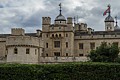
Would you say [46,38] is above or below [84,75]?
above

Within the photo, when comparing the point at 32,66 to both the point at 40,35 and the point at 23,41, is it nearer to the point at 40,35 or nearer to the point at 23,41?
the point at 23,41

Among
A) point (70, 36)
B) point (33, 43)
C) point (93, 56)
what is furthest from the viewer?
point (70, 36)

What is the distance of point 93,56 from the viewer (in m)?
49.1

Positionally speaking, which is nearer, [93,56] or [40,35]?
[93,56]

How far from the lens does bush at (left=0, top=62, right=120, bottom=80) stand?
36.4 meters

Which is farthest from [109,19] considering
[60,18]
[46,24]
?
[46,24]

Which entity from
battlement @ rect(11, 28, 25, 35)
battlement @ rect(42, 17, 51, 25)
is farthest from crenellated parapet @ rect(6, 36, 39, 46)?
battlement @ rect(42, 17, 51, 25)

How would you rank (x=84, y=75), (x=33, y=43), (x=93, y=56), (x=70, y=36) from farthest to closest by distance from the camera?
(x=70, y=36) < (x=33, y=43) < (x=93, y=56) < (x=84, y=75)

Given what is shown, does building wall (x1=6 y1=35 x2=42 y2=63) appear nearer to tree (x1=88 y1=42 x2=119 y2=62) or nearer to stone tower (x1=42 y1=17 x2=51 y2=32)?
tree (x1=88 y1=42 x2=119 y2=62)

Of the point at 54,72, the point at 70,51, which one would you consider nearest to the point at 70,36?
the point at 70,51

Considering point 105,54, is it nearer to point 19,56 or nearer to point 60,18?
point 19,56

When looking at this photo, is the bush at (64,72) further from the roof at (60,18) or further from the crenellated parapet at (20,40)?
the roof at (60,18)

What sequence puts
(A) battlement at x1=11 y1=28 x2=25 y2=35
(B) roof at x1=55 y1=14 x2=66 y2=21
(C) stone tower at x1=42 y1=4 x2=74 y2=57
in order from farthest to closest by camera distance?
(B) roof at x1=55 y1=14 x2=66 y2=21
(C) stone tower at x1=42 y1=4 x2=74 y2=57
(A) battlement at x1=11 y1=28 x2=25 y2=35

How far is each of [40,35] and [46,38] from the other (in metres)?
2.14
